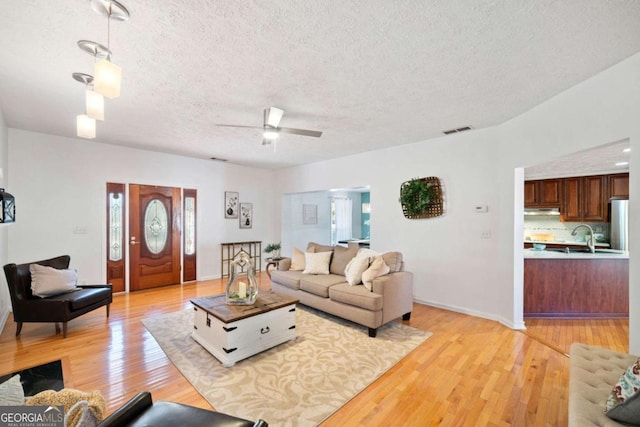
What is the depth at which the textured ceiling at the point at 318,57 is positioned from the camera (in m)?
1.68

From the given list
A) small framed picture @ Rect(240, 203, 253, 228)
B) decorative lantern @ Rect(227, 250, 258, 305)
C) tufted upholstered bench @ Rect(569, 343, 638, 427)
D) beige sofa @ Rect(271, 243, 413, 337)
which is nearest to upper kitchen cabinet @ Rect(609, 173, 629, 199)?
beige sofa @ Rect(271, 243, 413, 337)

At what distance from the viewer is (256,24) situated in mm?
1782

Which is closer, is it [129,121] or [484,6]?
[484,6]

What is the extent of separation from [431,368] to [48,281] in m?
4.30

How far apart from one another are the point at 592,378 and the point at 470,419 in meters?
0.78

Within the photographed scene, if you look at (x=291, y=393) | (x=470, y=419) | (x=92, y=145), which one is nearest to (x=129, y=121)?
(x=92, y=145)

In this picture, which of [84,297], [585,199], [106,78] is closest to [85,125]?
[106,78]

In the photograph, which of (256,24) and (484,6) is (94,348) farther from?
(484,6)

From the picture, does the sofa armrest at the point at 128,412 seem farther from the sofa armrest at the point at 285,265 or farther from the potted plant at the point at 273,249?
the potted plant at the point at 273,249

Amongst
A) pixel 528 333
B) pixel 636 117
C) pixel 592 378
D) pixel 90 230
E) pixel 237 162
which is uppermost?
pixel 237 162

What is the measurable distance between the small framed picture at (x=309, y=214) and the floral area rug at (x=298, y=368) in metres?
4.60

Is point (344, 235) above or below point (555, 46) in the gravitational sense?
below

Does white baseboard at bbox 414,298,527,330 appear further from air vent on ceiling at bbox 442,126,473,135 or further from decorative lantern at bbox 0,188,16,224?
decorative lantern at bbox 0,188,16,224

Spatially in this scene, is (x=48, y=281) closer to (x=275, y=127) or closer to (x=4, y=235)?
(x=4, y=235)
